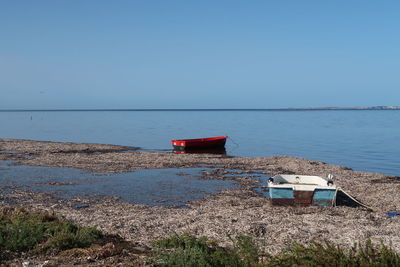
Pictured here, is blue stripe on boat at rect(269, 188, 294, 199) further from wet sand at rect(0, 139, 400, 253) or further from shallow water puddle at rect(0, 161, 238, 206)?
shallow water puddle at rect(0, 161, 238, 206)

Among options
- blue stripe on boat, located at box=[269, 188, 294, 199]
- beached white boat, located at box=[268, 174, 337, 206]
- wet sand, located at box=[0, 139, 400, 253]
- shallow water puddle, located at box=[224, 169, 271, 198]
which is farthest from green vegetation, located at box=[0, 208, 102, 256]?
shallow water puddle, located at box=[224, 169, 271, 198]

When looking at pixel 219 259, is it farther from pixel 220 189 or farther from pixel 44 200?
pixel 220 189

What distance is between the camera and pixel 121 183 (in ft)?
90.3

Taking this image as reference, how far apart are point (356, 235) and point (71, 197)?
591 inches

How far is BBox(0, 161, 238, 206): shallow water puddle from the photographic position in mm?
23641

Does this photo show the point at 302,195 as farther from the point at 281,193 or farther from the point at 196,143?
the point at 196,143

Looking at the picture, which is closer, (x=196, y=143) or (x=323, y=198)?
(x=323, y=198)

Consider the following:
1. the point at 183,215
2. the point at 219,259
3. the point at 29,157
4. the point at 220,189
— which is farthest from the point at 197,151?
the point at 219,259

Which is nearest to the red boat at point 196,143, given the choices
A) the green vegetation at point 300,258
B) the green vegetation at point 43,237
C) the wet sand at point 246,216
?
the wet sand at point 246,216

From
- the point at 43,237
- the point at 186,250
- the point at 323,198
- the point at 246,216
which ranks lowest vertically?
the point at 246,216

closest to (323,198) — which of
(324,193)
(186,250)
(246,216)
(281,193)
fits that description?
(324,193)

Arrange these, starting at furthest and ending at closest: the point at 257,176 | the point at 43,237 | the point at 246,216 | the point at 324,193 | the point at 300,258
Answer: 1. the point at 257,176
2. the point at 324,193
3. the point at 246,216
4. the point at 43,237
5. the point at 300,258

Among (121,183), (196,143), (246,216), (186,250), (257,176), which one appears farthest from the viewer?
(196,143)

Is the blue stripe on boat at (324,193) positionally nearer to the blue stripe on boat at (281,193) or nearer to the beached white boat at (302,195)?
the beached white boat at (302,195)
